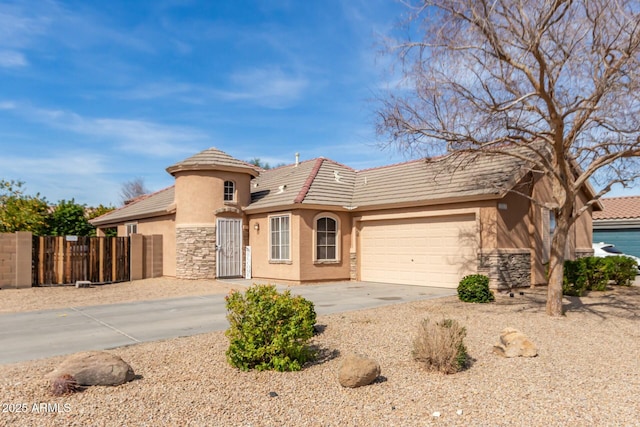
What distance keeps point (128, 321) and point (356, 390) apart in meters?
6.48

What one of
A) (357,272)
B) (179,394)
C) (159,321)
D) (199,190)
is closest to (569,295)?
(357,272)

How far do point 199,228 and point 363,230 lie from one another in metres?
6.68

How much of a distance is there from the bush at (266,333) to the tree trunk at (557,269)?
6.50 metres

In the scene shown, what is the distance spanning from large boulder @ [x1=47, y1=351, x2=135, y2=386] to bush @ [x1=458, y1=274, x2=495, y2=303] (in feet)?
29.7

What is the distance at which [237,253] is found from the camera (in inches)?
779

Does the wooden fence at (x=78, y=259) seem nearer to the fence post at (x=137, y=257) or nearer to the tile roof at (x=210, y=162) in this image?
the fence post at (x=137, y=257)

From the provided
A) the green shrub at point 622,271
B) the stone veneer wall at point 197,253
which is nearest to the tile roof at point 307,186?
the stone veneer wall at point 197,253

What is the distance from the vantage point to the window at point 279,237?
1806cm

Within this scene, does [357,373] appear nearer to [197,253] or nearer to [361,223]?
[361,223]

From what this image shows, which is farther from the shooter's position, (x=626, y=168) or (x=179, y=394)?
(x=626, y=168)

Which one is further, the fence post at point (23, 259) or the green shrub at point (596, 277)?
the fence post at point (23, 259)

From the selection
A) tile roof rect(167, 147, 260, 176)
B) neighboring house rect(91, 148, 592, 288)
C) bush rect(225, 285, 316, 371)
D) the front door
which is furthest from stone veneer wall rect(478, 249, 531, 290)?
tile roof rect(167, 147, 260, 176)

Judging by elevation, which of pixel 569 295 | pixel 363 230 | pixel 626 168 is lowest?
pixel 569 295

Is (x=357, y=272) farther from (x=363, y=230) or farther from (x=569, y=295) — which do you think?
(x=569, y=295)
